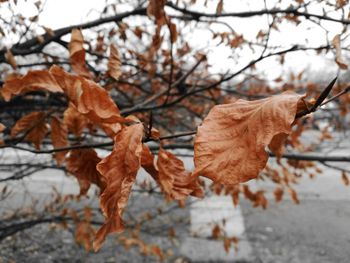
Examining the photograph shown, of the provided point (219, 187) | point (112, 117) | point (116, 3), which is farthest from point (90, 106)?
point (219, 187)

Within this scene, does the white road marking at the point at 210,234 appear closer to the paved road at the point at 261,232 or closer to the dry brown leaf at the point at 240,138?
the paved road at the point at 261,232

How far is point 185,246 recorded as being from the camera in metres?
4.66

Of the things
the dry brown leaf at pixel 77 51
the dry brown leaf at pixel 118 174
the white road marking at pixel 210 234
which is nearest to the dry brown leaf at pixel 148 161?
the dry brown leaf at pixel 118 174

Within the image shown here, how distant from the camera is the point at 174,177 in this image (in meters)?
0.79

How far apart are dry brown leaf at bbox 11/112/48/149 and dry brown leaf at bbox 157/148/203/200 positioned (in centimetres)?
54

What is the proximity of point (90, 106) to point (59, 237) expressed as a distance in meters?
4.89

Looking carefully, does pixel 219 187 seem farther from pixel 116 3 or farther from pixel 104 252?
pixel 104 252

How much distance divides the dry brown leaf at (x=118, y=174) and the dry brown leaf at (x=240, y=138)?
0.44 ft

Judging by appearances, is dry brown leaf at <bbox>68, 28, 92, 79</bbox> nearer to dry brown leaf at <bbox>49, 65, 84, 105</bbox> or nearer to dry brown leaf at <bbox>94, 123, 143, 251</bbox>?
dry brown leaf at <bbox>49, 65, 84, 105</bbox>

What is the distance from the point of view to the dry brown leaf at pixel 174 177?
2.50 ft

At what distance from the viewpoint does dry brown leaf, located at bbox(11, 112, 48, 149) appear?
1134mm

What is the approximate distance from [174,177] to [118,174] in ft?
0.67

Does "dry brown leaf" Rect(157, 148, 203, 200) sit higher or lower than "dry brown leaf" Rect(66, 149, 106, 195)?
lower

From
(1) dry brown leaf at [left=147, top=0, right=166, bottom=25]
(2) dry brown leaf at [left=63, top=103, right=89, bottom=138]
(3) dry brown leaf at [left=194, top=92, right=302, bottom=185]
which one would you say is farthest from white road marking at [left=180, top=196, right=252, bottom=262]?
(3) dry brown leaf at [left=194, top=92, right=302, bottom=185]
